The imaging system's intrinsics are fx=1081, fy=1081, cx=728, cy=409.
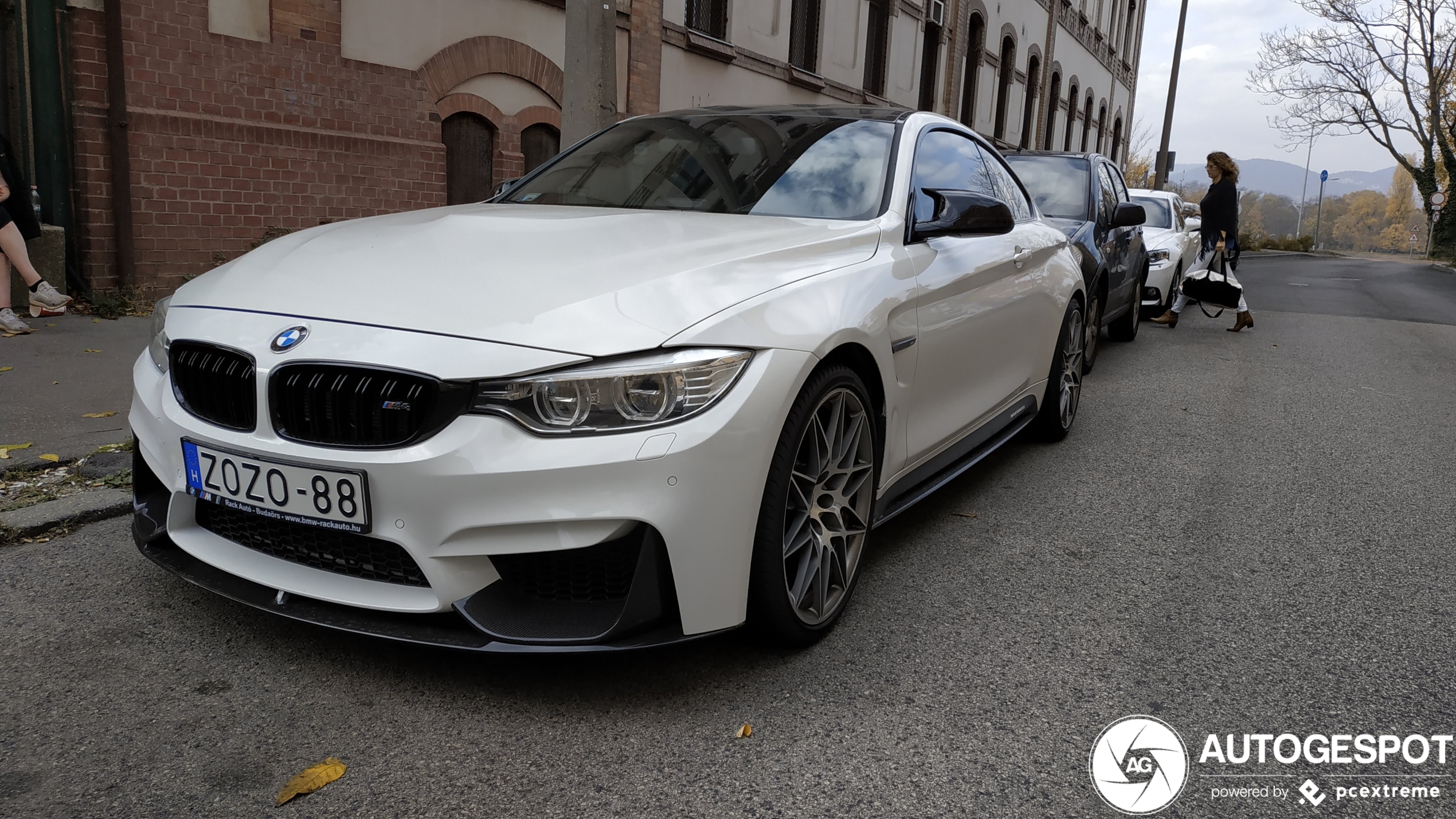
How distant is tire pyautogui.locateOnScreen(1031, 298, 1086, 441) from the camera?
17.5ft

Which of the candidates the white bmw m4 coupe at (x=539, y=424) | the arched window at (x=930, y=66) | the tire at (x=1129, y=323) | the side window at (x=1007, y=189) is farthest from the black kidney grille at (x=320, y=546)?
the arched window at (x=930, y=66)

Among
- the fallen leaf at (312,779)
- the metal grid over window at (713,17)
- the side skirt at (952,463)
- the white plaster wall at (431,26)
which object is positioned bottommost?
the fallen leaf at (312,779)

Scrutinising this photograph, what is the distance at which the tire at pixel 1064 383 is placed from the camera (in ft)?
17.5

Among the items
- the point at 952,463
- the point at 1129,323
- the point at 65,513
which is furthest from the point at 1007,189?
the point at 1129,323

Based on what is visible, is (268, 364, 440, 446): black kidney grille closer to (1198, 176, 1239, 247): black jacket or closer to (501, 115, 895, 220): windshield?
(501, 115, 895, 220): windshield

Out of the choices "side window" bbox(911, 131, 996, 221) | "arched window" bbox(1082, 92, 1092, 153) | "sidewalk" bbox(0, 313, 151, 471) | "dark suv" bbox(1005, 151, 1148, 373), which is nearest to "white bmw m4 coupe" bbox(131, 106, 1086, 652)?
"side window" bbox(911, 131, 996, 221)

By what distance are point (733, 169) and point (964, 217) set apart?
2.74 feet

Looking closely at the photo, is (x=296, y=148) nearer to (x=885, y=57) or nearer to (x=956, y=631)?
(x=956, y=631)

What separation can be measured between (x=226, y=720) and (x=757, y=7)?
14.2 meters

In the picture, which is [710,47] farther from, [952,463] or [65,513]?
[65,513]

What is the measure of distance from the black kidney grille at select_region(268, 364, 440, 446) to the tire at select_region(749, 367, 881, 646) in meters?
0.84

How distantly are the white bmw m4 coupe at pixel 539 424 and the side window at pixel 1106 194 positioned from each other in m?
5.48

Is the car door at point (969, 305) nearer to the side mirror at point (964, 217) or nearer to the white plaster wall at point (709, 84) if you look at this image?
the side mirror at point (964, 217)

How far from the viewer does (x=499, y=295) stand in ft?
8.44
